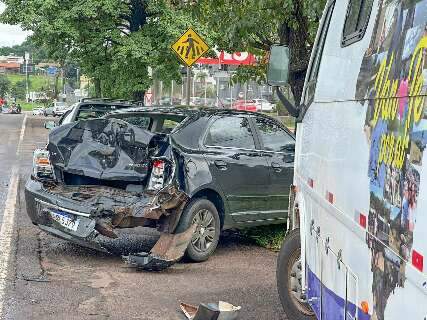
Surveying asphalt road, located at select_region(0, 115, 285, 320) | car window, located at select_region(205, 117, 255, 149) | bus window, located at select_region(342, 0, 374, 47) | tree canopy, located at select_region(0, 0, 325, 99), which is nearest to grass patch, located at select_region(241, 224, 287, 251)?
asphalt road, located at select_region(0, 115, 285, 320)

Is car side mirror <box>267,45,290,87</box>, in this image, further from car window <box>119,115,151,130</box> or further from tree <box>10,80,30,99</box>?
tree <box>10,80,30,99</box>

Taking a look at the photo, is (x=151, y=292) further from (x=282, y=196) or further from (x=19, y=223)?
(x=19, y=223)

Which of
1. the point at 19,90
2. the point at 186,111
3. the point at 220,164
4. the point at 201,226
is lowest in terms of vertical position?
the point at 19,90

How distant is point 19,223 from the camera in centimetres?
922

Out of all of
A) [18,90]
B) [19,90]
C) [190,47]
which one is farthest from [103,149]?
[19,90]

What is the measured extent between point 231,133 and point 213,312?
3.27m

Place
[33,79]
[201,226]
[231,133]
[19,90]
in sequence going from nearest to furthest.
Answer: [201,226]
[231,133]
[19,90]
[33,79]

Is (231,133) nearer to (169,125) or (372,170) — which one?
(169,125)

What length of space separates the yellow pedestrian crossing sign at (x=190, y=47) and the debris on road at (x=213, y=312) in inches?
337

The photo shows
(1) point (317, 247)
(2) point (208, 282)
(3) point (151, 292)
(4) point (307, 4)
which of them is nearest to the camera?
(1) point (317, 247)

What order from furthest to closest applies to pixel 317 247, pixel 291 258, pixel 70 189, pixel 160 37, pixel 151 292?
1. pixel 160 37
2. pixel 70 189
3. pixel 151 292
4. pixel 291 258
5. pixel 317 247

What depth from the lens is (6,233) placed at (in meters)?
8.47

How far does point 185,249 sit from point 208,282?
1.76 feet

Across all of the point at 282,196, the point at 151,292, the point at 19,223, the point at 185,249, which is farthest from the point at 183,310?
the point at 19,223
